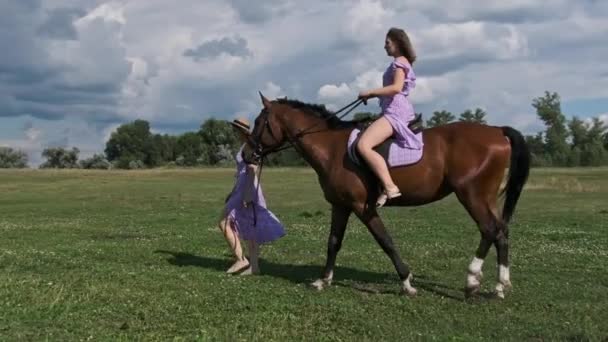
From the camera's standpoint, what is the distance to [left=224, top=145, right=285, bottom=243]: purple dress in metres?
12.1

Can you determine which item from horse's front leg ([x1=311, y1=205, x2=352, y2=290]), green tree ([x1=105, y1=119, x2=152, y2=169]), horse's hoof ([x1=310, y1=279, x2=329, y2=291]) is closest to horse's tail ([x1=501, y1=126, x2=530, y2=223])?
horse's front leg ([x1=311, y1=205, x2=352, y2=290])

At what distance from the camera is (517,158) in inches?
396

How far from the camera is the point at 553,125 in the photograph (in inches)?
5354

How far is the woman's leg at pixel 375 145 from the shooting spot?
9664mm

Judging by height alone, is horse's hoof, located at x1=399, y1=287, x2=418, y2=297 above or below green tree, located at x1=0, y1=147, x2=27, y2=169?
below

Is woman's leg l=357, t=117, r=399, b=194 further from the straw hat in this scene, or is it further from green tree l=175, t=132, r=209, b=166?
green tree l=175, t=132, r=209, b=166

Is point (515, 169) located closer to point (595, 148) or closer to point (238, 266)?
point (238, 266)

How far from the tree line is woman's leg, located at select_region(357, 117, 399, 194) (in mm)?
100148

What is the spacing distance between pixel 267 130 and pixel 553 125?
136 meters

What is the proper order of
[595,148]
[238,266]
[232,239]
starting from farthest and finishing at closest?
[595,148] → [232,239] → [238,266]

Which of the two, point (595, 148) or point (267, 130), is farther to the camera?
point (595, 148)

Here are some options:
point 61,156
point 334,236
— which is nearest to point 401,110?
point 334,236

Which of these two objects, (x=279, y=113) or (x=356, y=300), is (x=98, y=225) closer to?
(x=279, y=113)

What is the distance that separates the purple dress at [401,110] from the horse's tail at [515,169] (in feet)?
4.89
